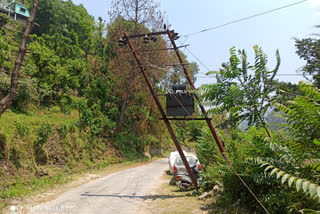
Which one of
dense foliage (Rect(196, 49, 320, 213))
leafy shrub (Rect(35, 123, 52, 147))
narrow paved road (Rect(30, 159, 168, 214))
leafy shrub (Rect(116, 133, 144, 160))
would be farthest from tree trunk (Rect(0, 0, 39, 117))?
leafy shrub (Rect(116, 133, 144, 160))

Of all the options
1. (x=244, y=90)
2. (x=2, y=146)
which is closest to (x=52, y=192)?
(x=2, y=146)

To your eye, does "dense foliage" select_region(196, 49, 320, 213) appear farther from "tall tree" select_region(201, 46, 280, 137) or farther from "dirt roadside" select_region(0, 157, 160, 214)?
"dirt roadside" select_region(0, 157, 160, 214)

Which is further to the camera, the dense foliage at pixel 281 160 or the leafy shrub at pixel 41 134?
the leafy shrub at pixel 41 134

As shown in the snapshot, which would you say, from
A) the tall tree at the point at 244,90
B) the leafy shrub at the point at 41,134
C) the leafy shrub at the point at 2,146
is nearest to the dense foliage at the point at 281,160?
the tall tree at the point at 244,90

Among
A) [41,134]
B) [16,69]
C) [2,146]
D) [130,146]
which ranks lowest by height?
[130,146]

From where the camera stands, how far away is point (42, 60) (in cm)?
1964

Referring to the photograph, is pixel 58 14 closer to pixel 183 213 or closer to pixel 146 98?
pixel 146 98

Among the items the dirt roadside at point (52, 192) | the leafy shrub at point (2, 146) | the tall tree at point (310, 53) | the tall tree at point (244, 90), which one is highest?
the tall tree at point (310, 53)

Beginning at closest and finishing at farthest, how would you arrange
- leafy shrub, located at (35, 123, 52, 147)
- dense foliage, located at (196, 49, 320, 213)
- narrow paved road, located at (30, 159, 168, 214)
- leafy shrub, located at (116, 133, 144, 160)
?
dense foliage, located at (196, 49, 320, 213)
narrow paved road, located at (30, 159, 168, 214)
leafy shrub, located at (35, 123, 52, 147)
leafy shrub, located at (116, 133, 144, 160)

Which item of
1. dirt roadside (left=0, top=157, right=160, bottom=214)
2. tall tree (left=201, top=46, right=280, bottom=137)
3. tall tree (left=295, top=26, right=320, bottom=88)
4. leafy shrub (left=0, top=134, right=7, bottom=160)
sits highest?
tall tree (left=295, top=26, right=320, bottom=88)

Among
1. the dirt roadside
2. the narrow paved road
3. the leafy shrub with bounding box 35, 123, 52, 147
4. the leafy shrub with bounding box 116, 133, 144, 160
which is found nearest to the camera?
the narrow paved road

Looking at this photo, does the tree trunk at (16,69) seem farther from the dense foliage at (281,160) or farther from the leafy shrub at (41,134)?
the dense foliage at (281,160)

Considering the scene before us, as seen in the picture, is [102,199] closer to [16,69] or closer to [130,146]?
[16,69]

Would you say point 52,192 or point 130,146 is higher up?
point 130,146
